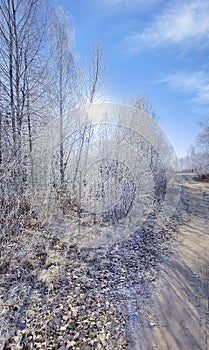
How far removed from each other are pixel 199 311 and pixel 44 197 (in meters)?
4.45

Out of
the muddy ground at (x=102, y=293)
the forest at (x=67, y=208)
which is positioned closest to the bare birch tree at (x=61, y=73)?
the forest at (x=67, y=208)

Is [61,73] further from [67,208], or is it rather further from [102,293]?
[102,293]

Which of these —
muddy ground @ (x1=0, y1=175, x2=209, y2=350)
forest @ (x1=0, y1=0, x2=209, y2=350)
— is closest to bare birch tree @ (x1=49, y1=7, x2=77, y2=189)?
forest @ (x1=0, y1=0, x2=209, y2=350)

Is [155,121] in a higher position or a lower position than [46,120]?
higher

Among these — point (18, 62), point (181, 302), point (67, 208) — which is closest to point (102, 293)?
point (181, 302)

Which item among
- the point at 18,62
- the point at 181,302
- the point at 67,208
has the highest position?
the point at 18,62

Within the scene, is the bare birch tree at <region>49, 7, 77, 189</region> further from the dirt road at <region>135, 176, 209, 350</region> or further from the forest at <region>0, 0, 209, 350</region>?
the dirt road at <region>135, 176, 209, 350</region>

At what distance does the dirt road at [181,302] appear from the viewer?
2.71 metres

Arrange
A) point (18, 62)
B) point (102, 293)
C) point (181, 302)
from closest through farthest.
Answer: point (181, 302)
point (102, 293)
point (18, 62)

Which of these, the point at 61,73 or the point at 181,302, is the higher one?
the point at 61,73

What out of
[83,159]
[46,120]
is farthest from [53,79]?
[83,159]

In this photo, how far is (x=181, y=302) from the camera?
3.43 metres

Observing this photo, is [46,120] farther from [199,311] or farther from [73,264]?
[199,311]

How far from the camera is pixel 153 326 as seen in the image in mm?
2957
